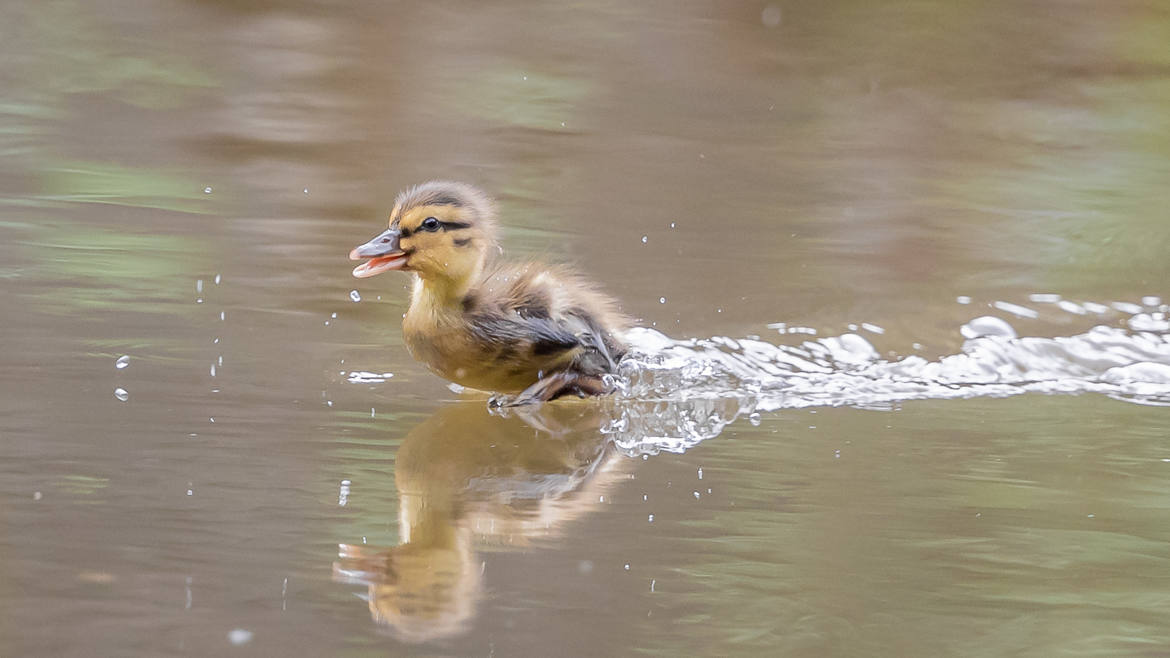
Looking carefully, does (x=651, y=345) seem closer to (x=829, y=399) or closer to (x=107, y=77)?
(x=829, y=399)

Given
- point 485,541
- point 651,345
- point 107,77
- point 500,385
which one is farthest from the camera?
point 107,77

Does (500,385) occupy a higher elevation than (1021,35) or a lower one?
lower

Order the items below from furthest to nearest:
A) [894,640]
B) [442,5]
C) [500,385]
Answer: [442,5] → [500,385] → [894,640]

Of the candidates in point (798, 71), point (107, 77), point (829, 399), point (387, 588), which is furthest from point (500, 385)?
point (798, 71)

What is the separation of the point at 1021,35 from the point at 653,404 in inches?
250

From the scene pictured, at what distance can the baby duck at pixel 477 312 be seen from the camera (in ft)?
15.5

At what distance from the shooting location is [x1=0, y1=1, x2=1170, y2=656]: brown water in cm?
320

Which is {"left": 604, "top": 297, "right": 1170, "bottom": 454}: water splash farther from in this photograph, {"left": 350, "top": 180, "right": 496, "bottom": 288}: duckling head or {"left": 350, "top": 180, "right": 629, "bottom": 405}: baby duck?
{"left": 350, "top": 180, "right": 496, "bottom": 288}: duckling head

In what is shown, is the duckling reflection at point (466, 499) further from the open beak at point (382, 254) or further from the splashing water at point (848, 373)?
the open beak at point (382, 254)

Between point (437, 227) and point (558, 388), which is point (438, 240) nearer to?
point (437, 227)

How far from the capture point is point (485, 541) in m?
3.50

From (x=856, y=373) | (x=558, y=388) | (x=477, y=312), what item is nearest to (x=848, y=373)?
(x=856, y=373)

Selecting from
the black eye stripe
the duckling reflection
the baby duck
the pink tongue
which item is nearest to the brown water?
the duckling reflection

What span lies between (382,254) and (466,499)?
3.84 ft
